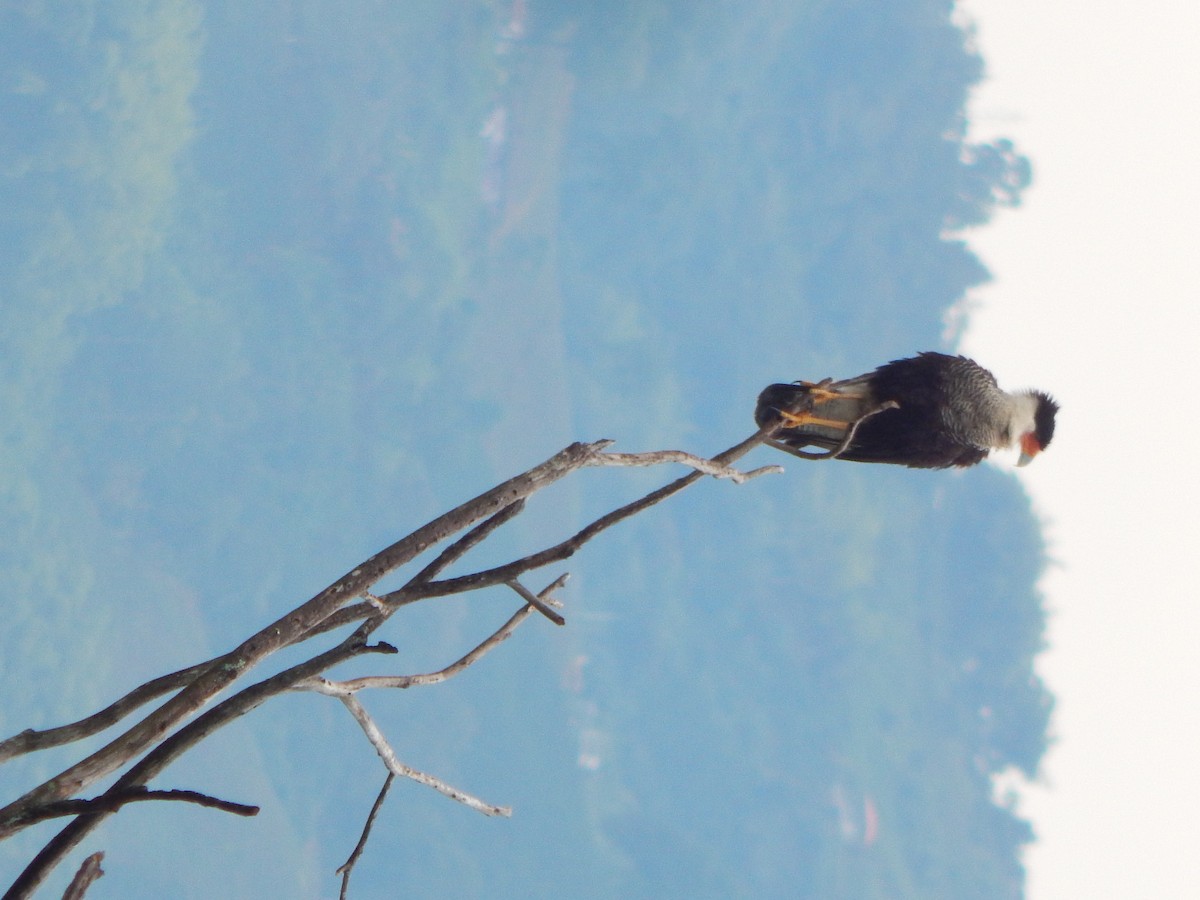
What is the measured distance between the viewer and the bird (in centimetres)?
359

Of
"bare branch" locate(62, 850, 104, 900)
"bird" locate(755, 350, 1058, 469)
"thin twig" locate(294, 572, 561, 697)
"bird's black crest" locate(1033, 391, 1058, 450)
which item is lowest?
"bare branch" locate(62, 850, 104, 900)

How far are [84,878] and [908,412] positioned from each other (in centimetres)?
331

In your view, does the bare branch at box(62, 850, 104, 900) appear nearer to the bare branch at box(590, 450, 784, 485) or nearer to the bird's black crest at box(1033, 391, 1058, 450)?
the bare branch at box(590, 450, 784, 485)

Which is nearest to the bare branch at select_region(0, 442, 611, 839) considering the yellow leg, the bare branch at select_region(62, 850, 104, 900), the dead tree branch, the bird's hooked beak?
the dead tree branch

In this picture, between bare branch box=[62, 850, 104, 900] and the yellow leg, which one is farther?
the yellow leg

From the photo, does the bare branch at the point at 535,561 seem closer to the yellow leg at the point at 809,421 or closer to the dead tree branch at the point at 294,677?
the dead tree branch at the point at 294,677

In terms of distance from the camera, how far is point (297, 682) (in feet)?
5.40

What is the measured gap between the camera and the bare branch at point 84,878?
138 cm

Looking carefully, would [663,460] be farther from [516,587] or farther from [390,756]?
[390,756]

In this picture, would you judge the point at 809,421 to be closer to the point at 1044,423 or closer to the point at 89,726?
the point at 1044,423

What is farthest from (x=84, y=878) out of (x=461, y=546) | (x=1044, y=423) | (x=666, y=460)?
(x=1044, y=423)

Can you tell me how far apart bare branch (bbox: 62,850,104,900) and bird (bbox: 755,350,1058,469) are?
8.58 feet

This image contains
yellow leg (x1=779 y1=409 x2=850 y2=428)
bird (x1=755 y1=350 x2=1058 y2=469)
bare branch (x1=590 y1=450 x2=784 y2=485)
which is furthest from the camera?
bird (x1=755 y1=350 x2=1058 y2=469)

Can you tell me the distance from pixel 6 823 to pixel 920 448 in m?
3.37
